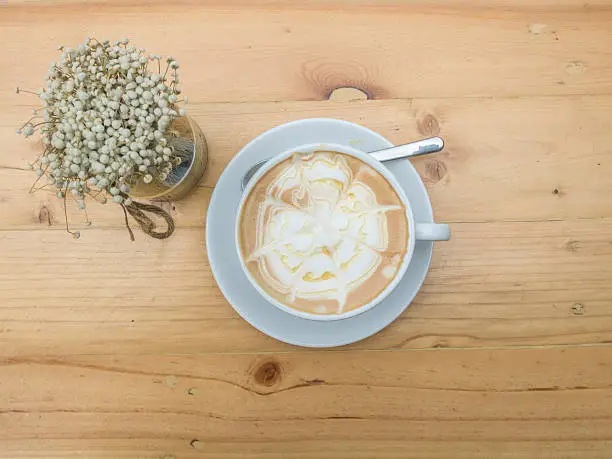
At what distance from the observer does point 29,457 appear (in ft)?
2.91

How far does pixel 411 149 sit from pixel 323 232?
0.23m

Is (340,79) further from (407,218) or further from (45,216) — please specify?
(45,216)

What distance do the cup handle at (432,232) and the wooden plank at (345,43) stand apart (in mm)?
319

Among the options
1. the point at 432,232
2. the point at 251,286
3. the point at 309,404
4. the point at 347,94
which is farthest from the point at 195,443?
the point at 347,94

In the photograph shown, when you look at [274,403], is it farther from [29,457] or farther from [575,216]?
[575,216]

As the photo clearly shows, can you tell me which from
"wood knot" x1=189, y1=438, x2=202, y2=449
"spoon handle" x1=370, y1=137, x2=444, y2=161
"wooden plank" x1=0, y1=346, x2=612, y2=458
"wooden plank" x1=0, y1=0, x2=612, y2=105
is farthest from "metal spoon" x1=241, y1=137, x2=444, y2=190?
"wood knot" x1=189, y1=438, x2=202, y2=449

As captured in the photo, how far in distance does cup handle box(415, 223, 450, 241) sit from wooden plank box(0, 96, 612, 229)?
18 centimetres

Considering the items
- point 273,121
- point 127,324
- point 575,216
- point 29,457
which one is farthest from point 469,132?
point 29,457

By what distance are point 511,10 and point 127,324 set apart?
955mm

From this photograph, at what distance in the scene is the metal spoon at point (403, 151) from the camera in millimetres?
805

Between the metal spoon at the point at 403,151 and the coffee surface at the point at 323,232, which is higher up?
the metal spoon at the point at 403,151

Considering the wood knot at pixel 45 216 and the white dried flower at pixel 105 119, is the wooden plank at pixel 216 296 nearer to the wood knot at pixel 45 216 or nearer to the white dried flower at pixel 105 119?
the wood knot at pixel 45 216

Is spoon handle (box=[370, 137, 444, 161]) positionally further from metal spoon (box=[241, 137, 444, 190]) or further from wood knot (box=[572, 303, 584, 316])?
wood knot (box=[572, 303, 584, 316])

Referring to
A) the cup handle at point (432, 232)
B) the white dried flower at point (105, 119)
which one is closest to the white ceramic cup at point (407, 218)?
Answer: the cup handle at point (432, 232)
